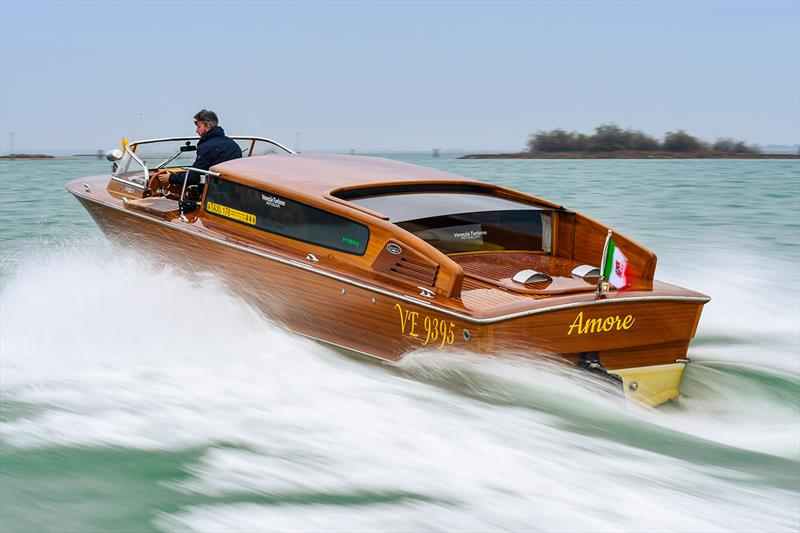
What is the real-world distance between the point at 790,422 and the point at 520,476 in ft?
5.86

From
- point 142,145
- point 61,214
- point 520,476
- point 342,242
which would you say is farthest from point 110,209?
point 61,214

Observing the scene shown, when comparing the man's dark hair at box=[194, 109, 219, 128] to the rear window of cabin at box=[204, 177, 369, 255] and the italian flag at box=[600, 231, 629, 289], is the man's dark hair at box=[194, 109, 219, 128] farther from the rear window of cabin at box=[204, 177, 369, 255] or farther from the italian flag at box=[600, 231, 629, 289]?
the italian flag at box=[600, 231, 629, 289]

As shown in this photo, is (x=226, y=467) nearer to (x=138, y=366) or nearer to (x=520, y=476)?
(x=520, y=476)

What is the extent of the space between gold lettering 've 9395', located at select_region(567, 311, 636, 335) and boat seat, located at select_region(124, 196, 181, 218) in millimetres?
2999

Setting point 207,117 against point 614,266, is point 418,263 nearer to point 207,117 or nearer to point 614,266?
point 614,266

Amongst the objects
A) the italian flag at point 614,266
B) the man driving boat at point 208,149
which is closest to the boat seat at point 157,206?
the man driving boat at point 208,149

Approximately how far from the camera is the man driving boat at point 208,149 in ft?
20.1

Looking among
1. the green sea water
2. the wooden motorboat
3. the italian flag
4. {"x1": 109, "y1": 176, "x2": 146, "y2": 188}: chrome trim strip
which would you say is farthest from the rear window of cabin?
the italian flag

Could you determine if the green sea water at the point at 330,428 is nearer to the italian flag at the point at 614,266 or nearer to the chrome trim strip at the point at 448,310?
the chrome trim strip at the point at 448,310

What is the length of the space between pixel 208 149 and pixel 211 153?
0.13 feet

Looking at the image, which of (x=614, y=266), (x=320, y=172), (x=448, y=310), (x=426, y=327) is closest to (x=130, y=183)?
(x=320, y=172)

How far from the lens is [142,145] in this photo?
276 inches

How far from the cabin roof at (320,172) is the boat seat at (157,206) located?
0.52 meters

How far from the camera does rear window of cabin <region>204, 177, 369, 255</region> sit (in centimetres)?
475
